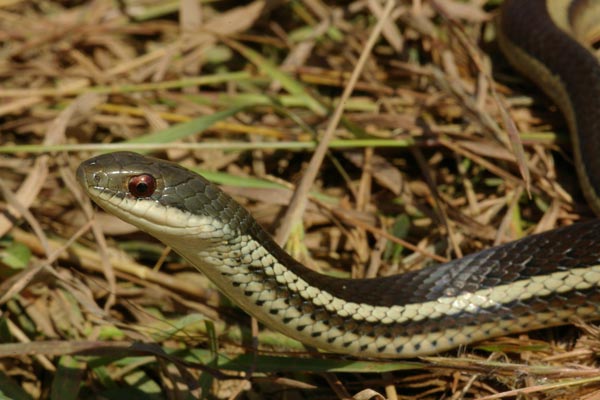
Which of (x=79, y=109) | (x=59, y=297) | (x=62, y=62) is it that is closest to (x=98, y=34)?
(x=62, y=62)

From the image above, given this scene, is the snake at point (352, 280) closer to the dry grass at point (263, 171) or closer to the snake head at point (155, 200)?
the snake head at point (155, 200)

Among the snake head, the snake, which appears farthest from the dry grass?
the snake head

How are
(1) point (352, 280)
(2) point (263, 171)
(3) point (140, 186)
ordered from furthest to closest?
(2) point (263, 171) < (1) point (352, 280) < (3) point (140, 186)

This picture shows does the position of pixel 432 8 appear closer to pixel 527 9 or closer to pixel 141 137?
pixel 527 9

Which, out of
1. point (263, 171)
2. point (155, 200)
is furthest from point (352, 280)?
point (263, 171)

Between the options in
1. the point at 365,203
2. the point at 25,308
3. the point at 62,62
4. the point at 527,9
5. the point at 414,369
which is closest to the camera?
the point at 414,369

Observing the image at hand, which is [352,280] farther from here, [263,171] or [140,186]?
[263,171]
